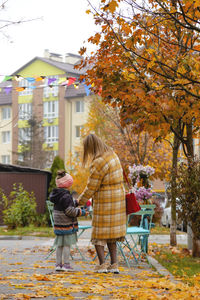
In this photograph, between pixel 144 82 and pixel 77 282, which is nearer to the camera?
pixel 77 282

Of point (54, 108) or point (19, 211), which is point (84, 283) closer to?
point (19, 211)

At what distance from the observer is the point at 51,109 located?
69.2 m

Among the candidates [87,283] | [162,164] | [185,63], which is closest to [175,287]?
[87,283]

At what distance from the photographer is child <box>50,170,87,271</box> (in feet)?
28.3

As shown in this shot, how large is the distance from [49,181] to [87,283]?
17571 mm

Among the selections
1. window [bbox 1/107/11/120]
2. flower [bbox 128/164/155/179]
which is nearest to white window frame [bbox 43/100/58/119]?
window [bbox 1/107/11/120]

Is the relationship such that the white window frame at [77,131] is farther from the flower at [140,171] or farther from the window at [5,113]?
the flower at [140,171]

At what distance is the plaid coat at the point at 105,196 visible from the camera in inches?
332

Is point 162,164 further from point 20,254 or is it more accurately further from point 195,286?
point 195,286

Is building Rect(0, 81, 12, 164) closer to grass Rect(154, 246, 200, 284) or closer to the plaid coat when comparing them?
grass Rect(154, 246, 200, 284)

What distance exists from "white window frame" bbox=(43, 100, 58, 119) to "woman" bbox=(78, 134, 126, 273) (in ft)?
199

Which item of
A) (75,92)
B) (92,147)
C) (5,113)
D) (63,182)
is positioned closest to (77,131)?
(75,92)

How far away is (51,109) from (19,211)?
48.6 metres

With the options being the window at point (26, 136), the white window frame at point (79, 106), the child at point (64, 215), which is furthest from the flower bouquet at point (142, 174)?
the white window frame at point (79, 106)
